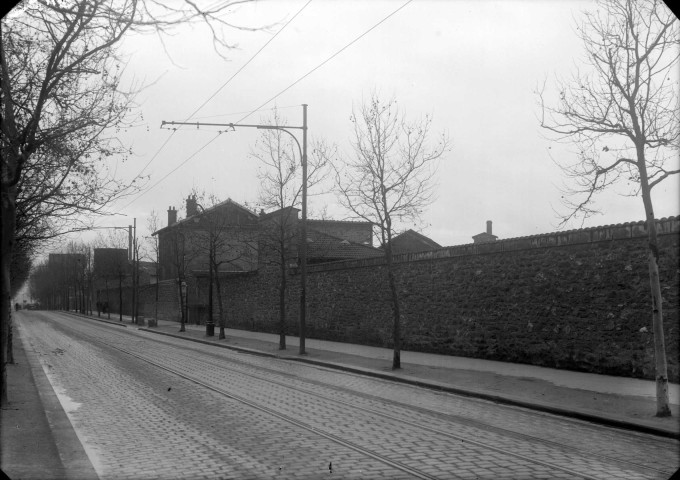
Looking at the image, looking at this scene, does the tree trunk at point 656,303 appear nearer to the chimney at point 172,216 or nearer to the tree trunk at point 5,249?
the tree trunk at point 5,249

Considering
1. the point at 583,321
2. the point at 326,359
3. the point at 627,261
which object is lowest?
the point at 326,359

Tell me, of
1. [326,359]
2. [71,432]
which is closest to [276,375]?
[326,359]

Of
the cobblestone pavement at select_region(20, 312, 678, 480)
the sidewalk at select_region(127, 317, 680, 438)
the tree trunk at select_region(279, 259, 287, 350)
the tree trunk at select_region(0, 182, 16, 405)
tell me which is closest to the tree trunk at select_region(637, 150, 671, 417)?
the sidewalk at select_region(127, 317, 680, 438)

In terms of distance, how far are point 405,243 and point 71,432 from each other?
141 feet

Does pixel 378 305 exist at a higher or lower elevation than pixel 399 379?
higher

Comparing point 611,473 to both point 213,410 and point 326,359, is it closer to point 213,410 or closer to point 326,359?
point 213,410

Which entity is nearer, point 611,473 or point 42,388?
point 611,473

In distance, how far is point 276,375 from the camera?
1620cm

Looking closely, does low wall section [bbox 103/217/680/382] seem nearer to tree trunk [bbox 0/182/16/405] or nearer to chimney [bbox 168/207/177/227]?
tree trunk [bbox 0/182/16/405]

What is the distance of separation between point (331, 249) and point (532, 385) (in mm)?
33229

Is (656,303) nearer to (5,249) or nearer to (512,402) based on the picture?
(512,402)

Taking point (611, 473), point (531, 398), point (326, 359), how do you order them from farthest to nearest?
point (326, 359) < point (531, 398) < point (611, 473)

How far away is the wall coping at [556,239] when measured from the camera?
43.1ft

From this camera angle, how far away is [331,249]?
151 ft
